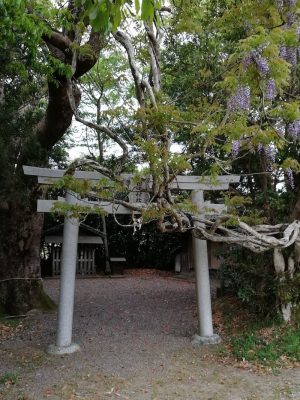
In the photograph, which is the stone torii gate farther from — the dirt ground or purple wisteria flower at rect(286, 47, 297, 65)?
purple wisteria flower at rect(286, 47, 297, 65)

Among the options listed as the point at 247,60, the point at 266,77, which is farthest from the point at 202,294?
the point at 247,60

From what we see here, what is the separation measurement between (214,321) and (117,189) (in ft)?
10.8

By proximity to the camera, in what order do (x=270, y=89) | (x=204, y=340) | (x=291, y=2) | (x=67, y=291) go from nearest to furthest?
(x=270, y=89)
(x=291, y=2)
(x=67, y=291)
(x=204, y=340)

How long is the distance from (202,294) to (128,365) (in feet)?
5.04

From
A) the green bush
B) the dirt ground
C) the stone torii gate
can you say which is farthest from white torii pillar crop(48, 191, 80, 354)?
the green bush

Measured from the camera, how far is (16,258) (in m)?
7.38

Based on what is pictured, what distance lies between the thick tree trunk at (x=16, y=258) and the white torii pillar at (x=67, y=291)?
2.03 m

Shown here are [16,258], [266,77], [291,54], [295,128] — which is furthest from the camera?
[16,258]

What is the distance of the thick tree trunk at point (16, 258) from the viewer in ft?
24.0

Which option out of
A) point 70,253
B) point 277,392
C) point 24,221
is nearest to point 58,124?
point 24,221

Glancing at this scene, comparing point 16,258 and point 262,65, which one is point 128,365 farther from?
point 262,65

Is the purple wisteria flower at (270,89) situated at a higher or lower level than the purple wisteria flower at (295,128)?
higher

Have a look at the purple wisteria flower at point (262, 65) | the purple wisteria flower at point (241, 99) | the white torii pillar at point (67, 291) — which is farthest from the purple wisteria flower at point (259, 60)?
the white torii pillar at point (67, 291)

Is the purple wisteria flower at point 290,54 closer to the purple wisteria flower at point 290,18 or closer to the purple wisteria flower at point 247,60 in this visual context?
the purple wisteria flower at point 290,18
